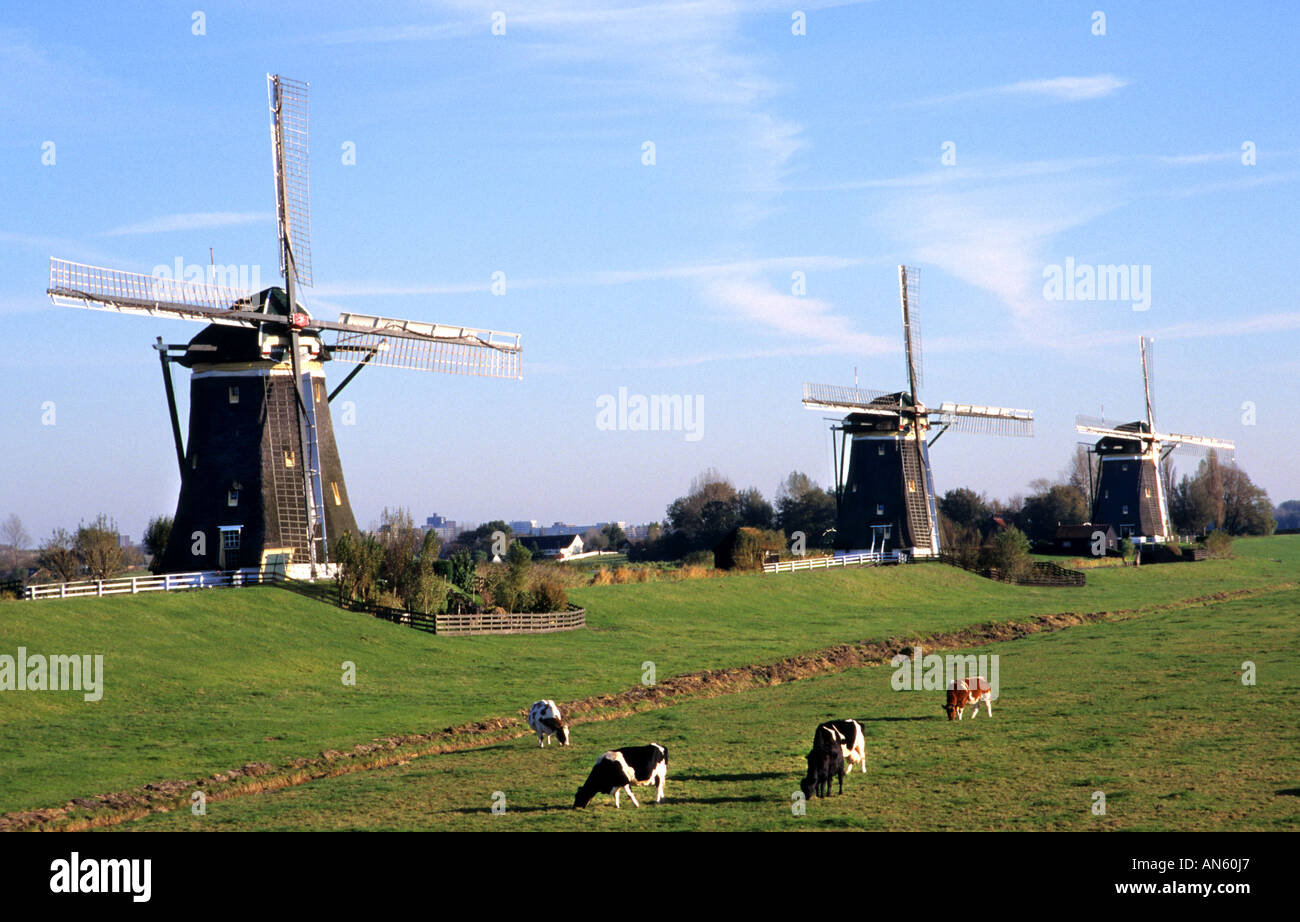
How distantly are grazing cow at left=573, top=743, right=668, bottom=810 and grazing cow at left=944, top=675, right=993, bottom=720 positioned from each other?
321 inches

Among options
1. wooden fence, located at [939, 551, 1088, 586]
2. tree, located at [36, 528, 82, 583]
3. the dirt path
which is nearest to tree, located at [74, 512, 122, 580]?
tree, located at [36, 528, 82, 583]

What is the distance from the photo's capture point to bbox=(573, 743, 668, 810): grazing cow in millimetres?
15211

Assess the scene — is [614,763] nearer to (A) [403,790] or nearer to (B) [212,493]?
A: (A) [403,790]

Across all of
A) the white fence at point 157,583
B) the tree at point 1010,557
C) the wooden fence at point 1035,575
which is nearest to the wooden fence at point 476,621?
the white fence at point 157,583

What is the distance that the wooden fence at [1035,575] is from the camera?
6775 centimetres

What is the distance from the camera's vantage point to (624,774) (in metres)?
15.2

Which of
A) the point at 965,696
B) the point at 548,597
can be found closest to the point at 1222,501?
the point at 548,597

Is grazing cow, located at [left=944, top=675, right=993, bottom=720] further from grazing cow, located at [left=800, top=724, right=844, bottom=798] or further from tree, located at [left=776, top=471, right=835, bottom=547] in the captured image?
tree, located at [left=776, top=471, right=835, bottom=547]

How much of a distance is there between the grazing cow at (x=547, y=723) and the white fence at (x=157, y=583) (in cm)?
1772

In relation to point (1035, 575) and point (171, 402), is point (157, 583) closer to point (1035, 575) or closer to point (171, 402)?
point (171, 402)

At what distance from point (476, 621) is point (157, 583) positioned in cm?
986
